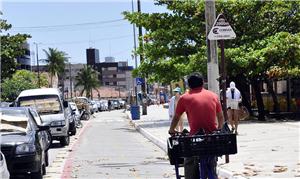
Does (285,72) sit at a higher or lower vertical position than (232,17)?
lower

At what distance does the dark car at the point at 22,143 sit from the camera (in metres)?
11.2

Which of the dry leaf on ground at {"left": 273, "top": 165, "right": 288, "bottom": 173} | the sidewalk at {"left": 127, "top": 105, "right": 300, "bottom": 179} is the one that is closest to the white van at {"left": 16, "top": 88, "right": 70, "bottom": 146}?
the sidewalk at {"left": 127, "top": 105, "right": 300, "bottom": 179}

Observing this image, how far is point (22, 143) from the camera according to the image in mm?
11336

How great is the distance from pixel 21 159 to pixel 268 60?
18143mm

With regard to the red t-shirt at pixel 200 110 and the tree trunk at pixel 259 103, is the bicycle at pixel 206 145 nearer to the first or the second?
the red t-shirt at pixel 200 110

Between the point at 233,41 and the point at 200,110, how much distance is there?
21431 millimetres

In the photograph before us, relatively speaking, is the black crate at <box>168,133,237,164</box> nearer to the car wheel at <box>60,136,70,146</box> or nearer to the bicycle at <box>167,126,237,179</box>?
the bicycle at <box>167,126,237,179</box>

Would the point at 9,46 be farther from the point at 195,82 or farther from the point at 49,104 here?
the point at 195,82

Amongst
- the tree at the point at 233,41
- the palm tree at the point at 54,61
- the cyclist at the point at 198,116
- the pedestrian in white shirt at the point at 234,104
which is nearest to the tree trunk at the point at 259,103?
the tree at the point at 233,41

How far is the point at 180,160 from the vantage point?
8.13m

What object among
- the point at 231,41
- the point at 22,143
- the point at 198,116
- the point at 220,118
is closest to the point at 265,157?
the point at 22,143

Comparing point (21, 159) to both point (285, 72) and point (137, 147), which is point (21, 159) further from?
point (285, 72)

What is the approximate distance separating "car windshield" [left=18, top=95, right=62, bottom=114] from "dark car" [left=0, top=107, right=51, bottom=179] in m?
8.79

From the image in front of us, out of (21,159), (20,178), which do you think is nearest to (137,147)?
(20,178)
